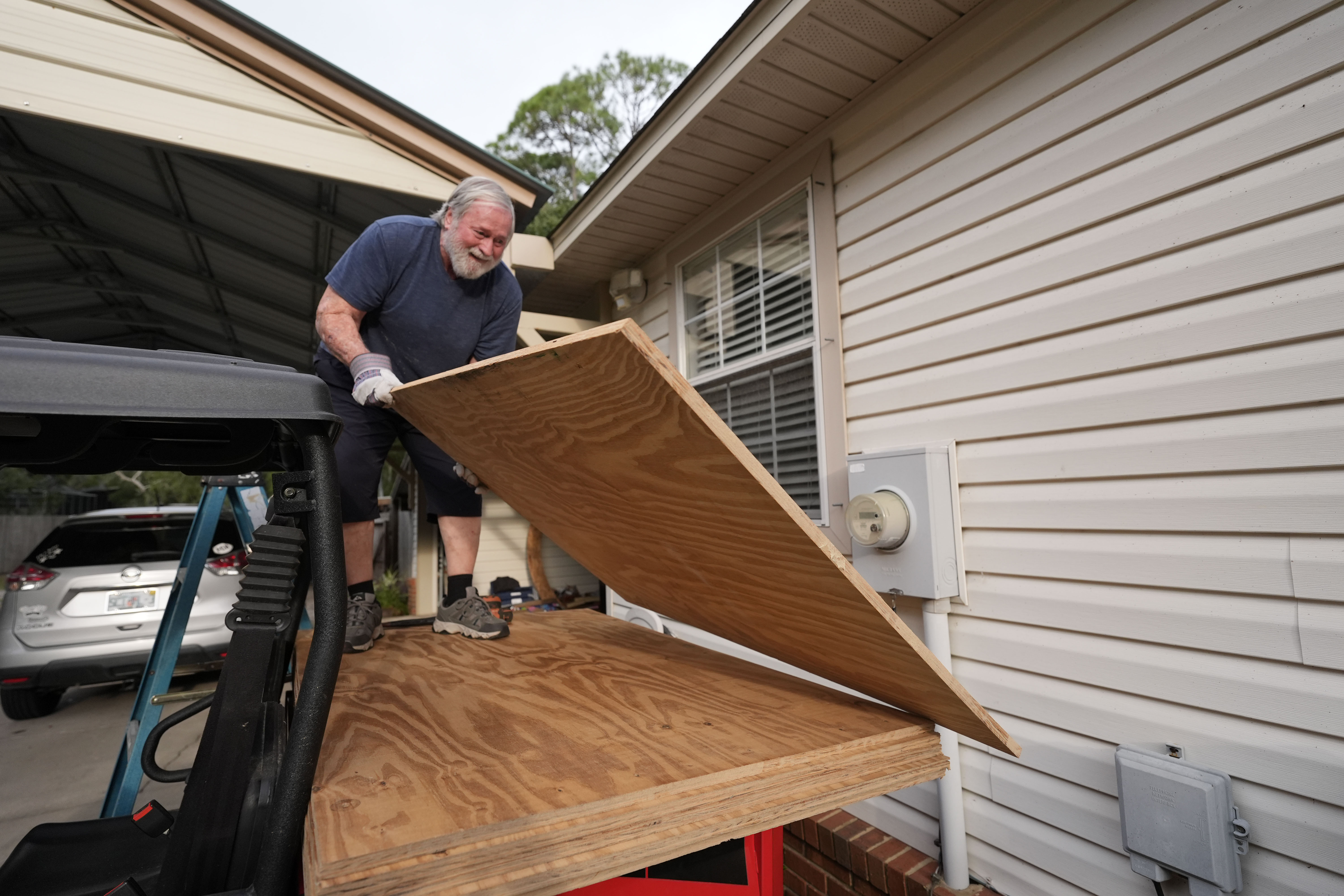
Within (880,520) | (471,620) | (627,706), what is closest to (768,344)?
(880,520)

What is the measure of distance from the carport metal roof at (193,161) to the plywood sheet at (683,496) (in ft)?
9.75

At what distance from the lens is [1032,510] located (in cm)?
219

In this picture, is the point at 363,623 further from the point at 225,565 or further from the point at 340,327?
the point at 225,565

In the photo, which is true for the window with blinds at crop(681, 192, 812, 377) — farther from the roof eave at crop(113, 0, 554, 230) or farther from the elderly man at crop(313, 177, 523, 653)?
the elderly man at crop(313, 177, 523, 653)

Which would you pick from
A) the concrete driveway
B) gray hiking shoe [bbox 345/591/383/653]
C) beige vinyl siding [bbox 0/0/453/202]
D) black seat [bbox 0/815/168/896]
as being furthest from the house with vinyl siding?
the concrete driveway

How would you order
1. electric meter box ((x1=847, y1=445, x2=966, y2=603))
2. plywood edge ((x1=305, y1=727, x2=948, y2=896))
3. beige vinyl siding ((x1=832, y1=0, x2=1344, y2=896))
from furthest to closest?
electric meter box ((x1=847, y1=445, x2=966, y2=603)) → beige vinyl siding ((x1=832, y1=0, x2=1344, y2=896)) → plywood edge ((x1=305, y1=727, x2=948, y2=896))

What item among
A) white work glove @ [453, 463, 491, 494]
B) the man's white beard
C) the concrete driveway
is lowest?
the concrete driveway

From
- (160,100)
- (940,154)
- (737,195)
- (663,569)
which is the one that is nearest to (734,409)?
(737,195)

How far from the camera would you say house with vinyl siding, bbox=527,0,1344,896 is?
1577 mm

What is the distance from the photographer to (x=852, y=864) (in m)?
2.64

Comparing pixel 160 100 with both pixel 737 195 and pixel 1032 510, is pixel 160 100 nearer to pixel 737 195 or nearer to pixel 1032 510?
pixel 737 195

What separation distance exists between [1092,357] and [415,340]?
7.08ft

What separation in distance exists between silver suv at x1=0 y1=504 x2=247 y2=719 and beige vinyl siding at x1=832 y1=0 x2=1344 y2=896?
4.52 metres

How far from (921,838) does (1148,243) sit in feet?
7.59
